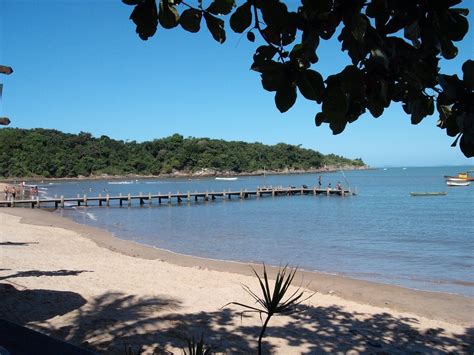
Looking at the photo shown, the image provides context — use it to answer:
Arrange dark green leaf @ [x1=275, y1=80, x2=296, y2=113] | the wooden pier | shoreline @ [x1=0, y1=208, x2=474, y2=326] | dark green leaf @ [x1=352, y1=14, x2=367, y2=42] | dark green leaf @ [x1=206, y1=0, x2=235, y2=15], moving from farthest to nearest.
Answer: the wooden pier
shoreline @ [x1=0, y1=208, x2=474, y2=326]
dark green leaf @ [x1=206, y1=0, x2=235, y2=15]
dark green leaf @ [x1=275, y1=80, x2=296, y2=113]
dark green leaf @ [x1=352, y1=14, x2=367, y2=42]

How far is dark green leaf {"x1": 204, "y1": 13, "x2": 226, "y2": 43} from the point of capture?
5.71 feet

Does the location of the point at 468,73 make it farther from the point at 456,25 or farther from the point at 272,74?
the point at 272,74

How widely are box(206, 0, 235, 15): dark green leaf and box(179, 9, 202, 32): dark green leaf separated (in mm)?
71

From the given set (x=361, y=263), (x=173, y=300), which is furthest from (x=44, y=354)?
(x=361, y=263)

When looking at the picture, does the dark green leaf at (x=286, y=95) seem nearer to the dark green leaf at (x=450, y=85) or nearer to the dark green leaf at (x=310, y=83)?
the dark green leaf at (x=310, y=83)

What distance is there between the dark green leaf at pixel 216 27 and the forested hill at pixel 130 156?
375 feet

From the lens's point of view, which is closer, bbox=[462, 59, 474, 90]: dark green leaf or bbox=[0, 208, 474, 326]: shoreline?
bbox=[462, 59, 474, 90]: dark green leaf

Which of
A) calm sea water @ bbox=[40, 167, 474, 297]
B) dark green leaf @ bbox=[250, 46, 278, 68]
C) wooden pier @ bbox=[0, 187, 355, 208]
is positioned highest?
dark green leaf @ bbox=[250, 46, 278, 68]

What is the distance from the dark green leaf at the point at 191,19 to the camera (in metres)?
1.71

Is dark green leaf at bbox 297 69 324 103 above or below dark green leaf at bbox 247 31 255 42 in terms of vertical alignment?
below

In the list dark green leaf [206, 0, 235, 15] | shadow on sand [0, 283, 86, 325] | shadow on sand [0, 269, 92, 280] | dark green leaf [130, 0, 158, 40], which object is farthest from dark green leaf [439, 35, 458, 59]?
shadow on sand [0, 269, 92, 280]

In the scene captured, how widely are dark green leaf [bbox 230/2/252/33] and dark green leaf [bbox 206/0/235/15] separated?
3 cm

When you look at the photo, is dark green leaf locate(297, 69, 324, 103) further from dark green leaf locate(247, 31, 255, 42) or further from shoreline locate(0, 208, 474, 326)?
shoreline locate(0, 208, 474, 326)

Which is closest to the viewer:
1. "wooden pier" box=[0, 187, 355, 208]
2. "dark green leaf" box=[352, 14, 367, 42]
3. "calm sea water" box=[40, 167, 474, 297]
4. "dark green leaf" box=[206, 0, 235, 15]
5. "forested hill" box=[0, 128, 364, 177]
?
"dark green leaf" box=[352, 14, 367, 42]
